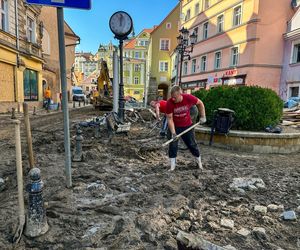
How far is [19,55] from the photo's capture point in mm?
15641

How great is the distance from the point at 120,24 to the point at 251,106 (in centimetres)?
483

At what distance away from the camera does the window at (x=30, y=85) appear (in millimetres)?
17328

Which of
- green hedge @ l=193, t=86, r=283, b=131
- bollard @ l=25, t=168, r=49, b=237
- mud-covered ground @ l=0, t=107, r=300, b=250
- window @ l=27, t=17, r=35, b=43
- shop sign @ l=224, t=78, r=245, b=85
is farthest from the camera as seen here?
shop sign @ l=224, t=78, r=245, b=85

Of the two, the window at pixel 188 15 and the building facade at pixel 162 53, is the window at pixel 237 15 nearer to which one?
the window at pixel 188 15

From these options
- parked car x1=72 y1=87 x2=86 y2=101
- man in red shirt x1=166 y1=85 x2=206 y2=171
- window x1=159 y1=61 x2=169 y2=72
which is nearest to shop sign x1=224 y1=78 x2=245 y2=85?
man in red shirt x1=166 y1=85 x2=206 y2=171

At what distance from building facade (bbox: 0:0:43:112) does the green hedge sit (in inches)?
492

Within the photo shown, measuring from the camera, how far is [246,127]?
7.28 metres

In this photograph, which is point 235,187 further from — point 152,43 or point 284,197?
point 152,43

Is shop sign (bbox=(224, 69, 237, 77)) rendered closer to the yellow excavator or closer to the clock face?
the yellow excavator

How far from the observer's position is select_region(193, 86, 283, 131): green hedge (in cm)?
708

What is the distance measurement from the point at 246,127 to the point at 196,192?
4253 millimetres

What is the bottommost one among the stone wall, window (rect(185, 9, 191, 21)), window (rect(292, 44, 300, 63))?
the stone wall

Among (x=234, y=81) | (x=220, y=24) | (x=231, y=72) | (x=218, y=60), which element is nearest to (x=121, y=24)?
(x=234, y=81)

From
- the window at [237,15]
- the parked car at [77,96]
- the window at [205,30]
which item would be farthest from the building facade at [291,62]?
the parked car at [77,96]
